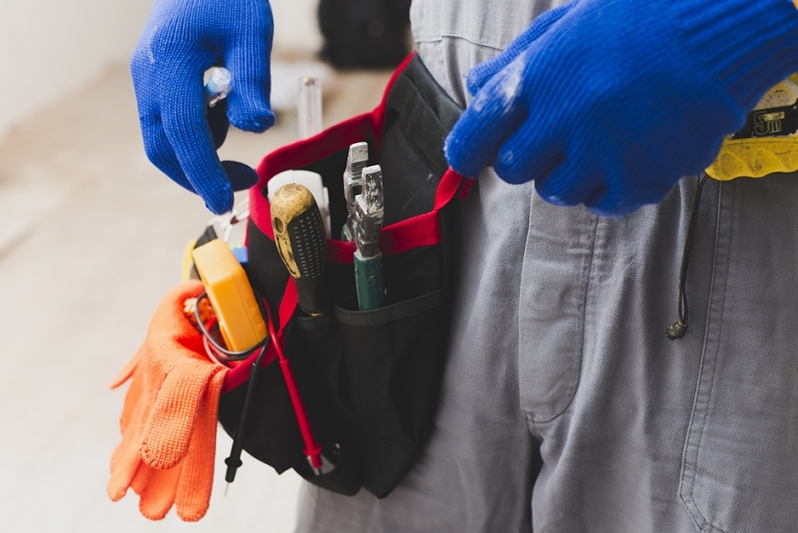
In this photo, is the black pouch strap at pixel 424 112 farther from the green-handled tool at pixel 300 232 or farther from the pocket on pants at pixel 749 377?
the pocket on pants at pixel 749 377

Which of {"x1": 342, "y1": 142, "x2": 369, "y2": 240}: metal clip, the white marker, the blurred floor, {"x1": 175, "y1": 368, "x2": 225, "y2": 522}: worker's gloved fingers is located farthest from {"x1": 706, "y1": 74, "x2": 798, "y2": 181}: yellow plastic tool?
the blurred floor

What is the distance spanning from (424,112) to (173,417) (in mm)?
322

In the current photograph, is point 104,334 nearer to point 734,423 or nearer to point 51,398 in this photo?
point 51,398

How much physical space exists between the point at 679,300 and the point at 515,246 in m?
0.12

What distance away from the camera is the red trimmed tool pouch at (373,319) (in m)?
0.55

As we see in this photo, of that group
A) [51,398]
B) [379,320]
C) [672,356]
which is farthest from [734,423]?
[51,398]

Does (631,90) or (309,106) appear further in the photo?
(309,106)

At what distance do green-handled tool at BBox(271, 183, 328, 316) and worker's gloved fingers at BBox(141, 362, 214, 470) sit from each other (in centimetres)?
12

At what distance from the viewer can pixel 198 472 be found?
0.59 metres

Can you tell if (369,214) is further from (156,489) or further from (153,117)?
(156,489)

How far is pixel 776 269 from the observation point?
423 millimetres

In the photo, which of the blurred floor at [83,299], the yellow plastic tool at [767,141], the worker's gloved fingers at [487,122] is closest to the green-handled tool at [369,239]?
the worker's gloved fingers at [487,122]

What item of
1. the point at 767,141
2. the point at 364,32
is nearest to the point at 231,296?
the point at 767,141

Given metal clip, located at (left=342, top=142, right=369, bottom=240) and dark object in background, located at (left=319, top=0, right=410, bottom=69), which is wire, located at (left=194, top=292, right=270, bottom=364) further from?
dark object in background, located at (left=319, top=0, right=410, bottom=69)
